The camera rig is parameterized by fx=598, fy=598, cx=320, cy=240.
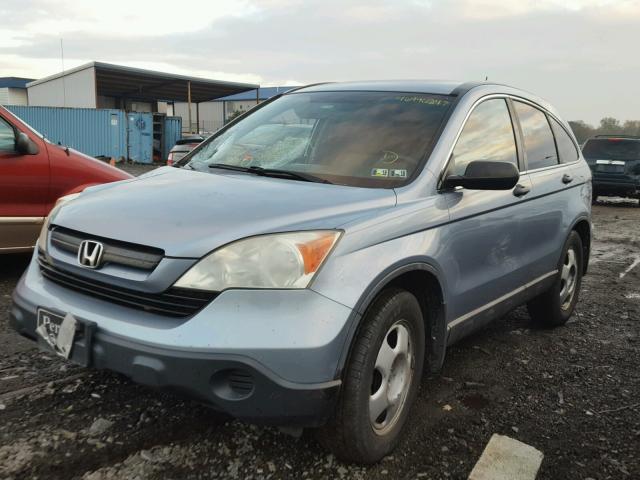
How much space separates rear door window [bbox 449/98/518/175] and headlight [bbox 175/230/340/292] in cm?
117

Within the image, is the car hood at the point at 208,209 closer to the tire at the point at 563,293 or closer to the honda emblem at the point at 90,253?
the honda emblem at the point at 90,253

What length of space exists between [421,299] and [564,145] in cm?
253

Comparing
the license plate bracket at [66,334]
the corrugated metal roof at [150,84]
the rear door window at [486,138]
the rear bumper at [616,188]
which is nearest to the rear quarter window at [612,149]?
the rear bumper at [616,188]

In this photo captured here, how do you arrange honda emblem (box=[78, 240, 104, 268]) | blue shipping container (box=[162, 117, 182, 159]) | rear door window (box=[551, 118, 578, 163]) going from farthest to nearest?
1. blue shipping container (box=[162, 117, 182, 159])
2. rear door window (box=[551, 118, 578, 163])
3. honda emblem (box=[78, 240, 104, 268])

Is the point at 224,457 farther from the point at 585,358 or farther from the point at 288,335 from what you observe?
the point at 585,358

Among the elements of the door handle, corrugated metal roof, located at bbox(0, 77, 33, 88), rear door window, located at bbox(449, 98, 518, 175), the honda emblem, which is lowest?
the honda emblem

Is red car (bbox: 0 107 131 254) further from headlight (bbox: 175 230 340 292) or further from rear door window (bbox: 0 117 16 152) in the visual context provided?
headlight (bbox: 175 230 340 292)

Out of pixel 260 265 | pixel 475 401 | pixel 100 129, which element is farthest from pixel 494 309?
pixel 100 129

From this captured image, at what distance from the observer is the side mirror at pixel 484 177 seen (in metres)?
2.92

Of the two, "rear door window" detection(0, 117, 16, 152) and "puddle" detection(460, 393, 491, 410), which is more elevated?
"rear door window" detection(0, 117, 16, 152)

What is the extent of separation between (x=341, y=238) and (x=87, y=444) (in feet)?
4.74

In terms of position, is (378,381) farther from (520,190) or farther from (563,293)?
(563,293)

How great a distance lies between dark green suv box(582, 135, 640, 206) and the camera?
48.9 feet

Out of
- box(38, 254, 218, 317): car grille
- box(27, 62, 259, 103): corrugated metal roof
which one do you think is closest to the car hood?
box(38, 254, 218, 317): car grille
